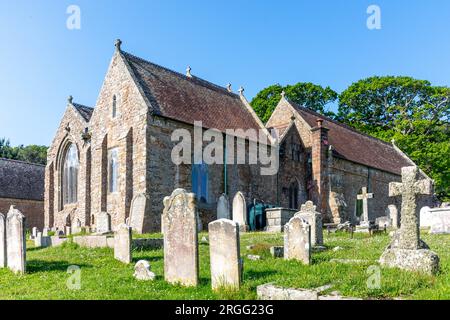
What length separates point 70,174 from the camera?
31.1 m

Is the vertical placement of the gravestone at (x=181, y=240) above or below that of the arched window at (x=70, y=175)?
below

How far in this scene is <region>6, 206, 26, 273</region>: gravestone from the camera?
12.7 m

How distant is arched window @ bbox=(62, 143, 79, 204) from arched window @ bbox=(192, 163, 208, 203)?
9.52 meters

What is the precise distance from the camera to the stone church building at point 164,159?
23.7 m

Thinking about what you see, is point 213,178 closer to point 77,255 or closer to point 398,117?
point 77,255

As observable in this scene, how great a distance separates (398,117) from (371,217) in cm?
1973

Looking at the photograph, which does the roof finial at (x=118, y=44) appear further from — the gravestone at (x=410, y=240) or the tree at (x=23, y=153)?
the tree at (x=23, y=153)

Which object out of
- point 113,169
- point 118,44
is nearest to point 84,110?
point 118,44

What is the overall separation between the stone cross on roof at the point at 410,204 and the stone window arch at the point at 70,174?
78.8 ft

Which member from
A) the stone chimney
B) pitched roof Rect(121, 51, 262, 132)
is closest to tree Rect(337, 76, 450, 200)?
the stone chimney

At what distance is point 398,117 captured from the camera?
51156 mm

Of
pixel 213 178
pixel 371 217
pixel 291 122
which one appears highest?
pixel 291 122

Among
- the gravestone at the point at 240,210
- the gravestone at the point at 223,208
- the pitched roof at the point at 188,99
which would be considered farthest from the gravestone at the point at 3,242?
the gravestone at the point at 223,208
